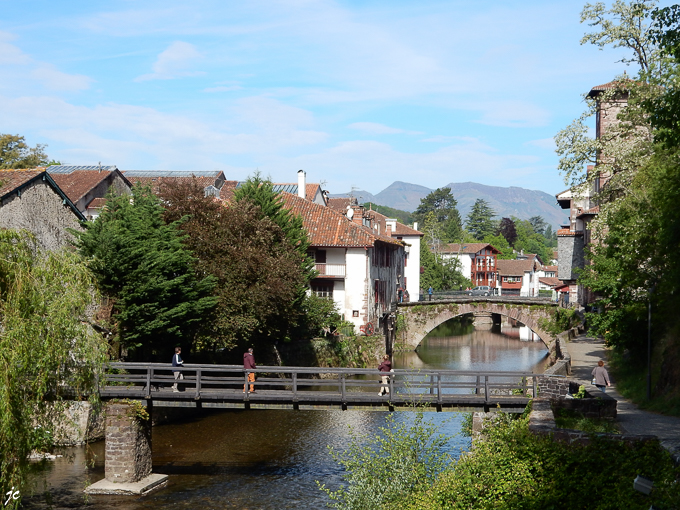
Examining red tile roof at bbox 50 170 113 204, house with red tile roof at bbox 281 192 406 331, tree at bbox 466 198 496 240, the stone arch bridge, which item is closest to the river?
house with red tile roof at bbox 281 192 406 331

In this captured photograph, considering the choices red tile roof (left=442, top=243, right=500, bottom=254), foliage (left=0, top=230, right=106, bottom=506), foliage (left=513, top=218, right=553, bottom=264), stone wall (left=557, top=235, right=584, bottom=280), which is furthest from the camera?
foliage (left=513, top=218, right=553, bottom=264)

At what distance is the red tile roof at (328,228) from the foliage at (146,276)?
1694 cm

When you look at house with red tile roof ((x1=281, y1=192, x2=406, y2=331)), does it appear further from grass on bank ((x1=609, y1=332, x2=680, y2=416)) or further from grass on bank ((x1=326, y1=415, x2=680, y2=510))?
grass on bank ((x1=326, y1=415, x2=680, y2=510))

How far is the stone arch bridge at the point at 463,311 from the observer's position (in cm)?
5366

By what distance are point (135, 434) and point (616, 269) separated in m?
18.9

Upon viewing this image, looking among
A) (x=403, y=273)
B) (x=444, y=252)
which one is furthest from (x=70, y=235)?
(x=444, y=252)

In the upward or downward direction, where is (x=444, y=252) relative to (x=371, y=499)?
upward

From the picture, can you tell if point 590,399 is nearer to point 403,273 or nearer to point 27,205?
point 27,205

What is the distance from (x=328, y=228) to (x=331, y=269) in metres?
2.86

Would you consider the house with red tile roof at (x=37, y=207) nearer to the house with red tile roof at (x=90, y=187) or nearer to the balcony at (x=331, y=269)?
the house with red tile roof at (x=90, y=187)

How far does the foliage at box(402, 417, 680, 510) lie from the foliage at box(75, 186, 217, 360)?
52.4ft

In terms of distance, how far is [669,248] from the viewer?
2055cm

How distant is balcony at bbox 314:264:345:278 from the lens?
4728cm

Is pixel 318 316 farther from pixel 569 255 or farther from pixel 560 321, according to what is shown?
pixel 569 255
